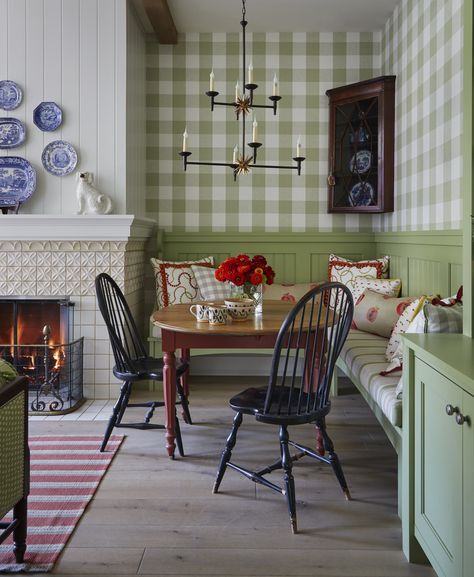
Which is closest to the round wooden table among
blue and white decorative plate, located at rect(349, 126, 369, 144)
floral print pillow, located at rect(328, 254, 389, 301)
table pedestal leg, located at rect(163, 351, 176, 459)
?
table pedestal leg, located at rect(163, 351, 176, 459)

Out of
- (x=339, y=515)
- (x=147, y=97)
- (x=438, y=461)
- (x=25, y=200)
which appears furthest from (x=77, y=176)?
(x=438, y=461)

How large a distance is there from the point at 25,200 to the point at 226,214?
1.66 meters

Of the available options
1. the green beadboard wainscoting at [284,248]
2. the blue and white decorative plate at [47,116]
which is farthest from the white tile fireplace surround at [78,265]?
the green beadboard wainscoting at [284,248]

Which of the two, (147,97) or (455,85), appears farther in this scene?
(147,97)

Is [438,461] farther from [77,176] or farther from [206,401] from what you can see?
[77,176]

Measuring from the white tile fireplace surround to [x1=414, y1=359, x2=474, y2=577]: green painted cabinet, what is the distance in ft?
8.80

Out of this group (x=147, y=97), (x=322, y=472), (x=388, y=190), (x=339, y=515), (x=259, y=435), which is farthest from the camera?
(x=147, y=97)

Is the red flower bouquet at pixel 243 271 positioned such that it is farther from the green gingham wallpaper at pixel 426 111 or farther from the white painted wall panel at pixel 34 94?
the white painted wall panel at pixel 34 94

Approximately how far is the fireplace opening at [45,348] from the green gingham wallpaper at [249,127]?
1376mm

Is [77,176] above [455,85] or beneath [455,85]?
beneath

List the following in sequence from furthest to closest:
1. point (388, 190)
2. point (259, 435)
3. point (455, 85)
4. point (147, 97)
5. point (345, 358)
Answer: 1. point (147, 97)
2. point (388, 190)
3. point (345, 358)
4. point (259, 435)
5. point (455, 85)

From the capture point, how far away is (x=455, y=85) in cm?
348

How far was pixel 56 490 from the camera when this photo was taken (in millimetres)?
2891

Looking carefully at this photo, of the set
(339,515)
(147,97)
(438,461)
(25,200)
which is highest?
(147,97)
